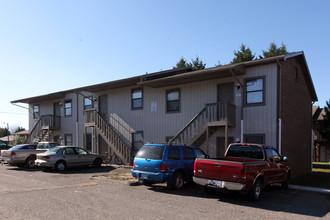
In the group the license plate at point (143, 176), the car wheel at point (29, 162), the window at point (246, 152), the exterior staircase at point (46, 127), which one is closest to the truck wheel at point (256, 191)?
the window at point (246, 152)

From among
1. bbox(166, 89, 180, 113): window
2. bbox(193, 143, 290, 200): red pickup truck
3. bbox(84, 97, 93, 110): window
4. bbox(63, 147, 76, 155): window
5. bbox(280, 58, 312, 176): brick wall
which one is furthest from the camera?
bbox(84, 97, 93, 110): window

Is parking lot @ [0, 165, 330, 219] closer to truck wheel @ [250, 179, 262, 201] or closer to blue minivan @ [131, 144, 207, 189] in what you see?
truck wheel @ [250, 179, 262, 201]

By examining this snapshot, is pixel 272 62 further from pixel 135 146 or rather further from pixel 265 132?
pixel 135 146

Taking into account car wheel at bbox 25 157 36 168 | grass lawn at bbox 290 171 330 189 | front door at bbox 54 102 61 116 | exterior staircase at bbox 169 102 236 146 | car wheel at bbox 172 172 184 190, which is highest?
front door at bbox 54 102 61 116

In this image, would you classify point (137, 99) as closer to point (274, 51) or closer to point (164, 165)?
point (164, 165)

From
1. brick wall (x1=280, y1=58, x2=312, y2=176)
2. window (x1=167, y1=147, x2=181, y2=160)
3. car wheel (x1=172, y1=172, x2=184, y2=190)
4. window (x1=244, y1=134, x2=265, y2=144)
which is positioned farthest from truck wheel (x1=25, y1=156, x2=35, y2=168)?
brick wall (x1=280, y1=58, x2=312, y2=176)

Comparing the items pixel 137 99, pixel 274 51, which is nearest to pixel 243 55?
pixel 274 51

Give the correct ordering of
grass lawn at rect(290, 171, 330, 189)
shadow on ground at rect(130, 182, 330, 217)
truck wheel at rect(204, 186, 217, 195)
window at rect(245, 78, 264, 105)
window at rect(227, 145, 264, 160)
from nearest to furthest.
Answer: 1. shadow on ground at rect(130, 182, 330, 217)
2. truck wheel at rect(204, 186, 217, 195)
3. window at rect(227, 145, 264, 160)
4. grass lawn at rect(290, 171, 330, 189)
5. window at rect(245, 78, 264, 105)

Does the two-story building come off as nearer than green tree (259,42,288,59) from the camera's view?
Yes

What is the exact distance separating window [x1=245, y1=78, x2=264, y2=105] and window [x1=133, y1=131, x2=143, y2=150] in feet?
25.7

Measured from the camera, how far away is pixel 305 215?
6.84 m

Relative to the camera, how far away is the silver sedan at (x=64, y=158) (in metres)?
14.6

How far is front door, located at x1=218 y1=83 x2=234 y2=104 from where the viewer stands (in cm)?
1466

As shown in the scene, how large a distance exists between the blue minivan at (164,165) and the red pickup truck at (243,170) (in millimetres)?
1161
